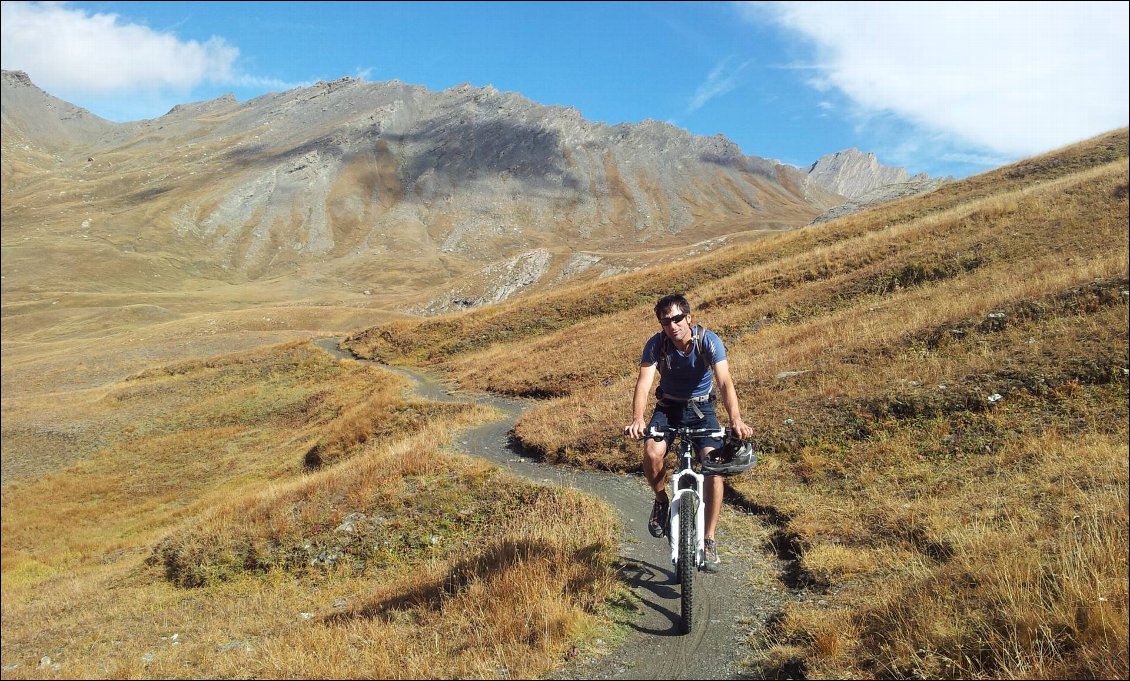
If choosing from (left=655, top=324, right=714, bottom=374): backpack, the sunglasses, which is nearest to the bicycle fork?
(left=655, top=324, right=714, bottom=374): backpack

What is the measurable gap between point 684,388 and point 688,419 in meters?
0.35

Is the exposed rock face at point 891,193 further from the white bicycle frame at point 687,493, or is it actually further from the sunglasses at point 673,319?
the white bicycle frame at point 687,493

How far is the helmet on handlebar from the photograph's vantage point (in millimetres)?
5719

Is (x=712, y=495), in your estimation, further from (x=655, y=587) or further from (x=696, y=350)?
(x=696, y=350)

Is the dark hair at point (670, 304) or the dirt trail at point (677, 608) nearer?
the dirt trail at point (677, 608)

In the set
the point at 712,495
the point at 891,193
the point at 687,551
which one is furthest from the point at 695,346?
the point at 891,193

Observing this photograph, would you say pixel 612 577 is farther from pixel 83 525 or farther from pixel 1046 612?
pixel 83 525

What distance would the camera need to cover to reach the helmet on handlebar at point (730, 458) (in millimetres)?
5719

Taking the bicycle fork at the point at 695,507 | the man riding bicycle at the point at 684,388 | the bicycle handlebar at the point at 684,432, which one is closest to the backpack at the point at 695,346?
the man riding bicycle at the point at 684,388

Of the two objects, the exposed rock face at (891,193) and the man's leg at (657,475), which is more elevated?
the exposed rock face at (891,193)

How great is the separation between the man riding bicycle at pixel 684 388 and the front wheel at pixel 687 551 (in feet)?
1.23

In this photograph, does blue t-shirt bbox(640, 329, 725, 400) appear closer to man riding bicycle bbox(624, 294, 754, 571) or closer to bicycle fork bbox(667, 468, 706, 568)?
man riding bicycle bbox(624, 294, 754, 571)

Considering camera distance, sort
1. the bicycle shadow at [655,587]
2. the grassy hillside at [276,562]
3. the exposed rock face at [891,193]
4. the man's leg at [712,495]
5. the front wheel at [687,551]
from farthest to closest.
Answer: the exposed rock face at [891,193], the man's leg at [712,495], the bicycle shadow at [655,587], the front wheel at [687,551], the grassy hillside at [276,562]

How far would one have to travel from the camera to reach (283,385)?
29734 mm
